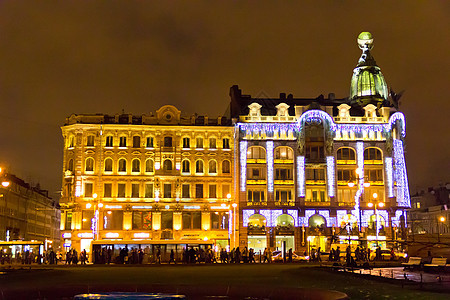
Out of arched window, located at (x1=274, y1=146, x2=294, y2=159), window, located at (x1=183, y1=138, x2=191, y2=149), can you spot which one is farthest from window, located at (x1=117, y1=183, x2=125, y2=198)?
arched window, located at (x1=274, y1=146, x2=294, y2=159)

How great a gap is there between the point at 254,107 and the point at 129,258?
3058 cm

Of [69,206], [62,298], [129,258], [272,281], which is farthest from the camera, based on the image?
[69,206]

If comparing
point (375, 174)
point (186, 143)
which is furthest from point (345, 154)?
point (186, 143)

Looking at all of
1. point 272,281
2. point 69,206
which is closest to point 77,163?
point 69,206

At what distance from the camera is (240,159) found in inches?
2933

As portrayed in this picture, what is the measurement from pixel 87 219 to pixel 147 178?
865cm

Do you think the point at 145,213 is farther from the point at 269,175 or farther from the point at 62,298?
the point at 62,298

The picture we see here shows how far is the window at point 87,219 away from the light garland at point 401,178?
125 ft

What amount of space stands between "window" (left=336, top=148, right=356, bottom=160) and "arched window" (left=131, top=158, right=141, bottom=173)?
25.2 meters

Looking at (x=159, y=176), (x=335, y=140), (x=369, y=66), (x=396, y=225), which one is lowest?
(x=396, y=225)

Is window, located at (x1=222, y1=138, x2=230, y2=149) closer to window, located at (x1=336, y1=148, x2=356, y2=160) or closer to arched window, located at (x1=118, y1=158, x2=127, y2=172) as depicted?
arched window, located at (x1=118, y1=158, x2=127, y2=172)

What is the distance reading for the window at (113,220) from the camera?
235 ft

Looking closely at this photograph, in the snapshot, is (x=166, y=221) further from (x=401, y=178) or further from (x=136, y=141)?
(x=401, y=178)

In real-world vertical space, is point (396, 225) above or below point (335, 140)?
below
